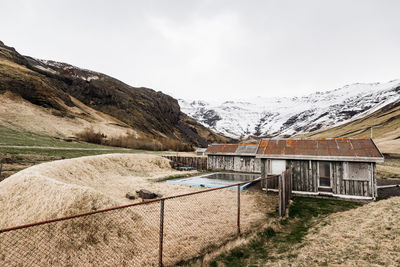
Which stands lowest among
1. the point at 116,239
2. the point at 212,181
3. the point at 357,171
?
the point at 116,239

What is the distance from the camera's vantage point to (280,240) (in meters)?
8.04

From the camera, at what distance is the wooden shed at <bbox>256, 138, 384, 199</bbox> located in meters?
15.2

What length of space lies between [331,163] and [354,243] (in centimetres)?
1055

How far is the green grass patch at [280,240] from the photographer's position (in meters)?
6.58

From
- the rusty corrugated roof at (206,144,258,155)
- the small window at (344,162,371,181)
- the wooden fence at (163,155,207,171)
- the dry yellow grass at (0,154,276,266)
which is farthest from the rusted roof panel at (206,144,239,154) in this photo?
the dry yellow grass at (0,154,276,266)

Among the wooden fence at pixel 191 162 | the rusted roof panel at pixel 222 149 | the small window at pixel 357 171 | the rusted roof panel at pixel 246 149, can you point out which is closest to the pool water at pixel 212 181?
the rusted roof panel at pixel 246 149

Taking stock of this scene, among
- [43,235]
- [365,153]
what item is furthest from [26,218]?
[365,153]

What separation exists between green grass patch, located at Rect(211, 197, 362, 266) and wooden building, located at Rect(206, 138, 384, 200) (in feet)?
10.3

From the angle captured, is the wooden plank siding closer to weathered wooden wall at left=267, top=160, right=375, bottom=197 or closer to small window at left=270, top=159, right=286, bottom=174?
weathered wooden wall at left=267, top=160, right=375, bottom=197

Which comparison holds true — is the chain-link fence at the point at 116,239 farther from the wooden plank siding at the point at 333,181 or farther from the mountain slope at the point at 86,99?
the mountain slope at the point at 86,99

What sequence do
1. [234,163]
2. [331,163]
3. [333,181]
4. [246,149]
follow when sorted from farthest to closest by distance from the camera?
[234,163] → [246,149] → [331,163] → [333,181]

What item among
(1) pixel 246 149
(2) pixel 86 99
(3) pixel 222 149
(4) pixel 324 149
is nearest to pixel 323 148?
(4) pixel 324 149

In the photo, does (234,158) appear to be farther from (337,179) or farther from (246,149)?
(337,179)

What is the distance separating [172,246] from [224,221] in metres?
3.58
